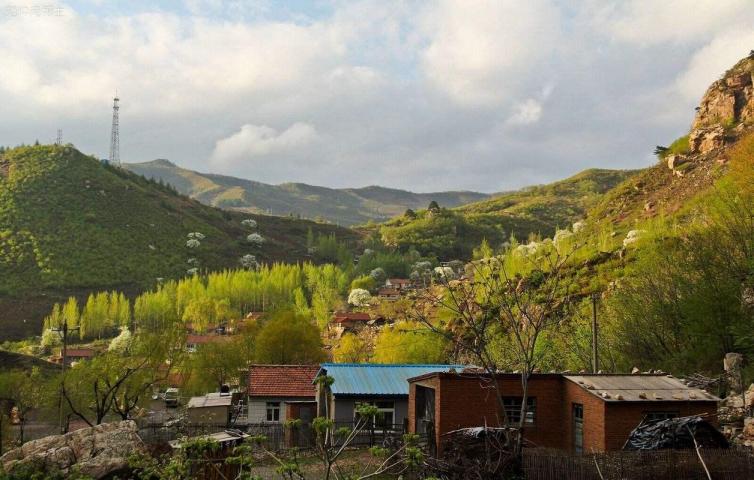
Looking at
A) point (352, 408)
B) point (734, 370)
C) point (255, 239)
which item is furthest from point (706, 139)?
point (255, 239)

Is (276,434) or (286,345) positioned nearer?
(276,434)

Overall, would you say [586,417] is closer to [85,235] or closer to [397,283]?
[397,283]

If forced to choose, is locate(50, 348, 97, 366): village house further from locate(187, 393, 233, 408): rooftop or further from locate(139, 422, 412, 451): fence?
locate(139, 422, 412, 451): fence

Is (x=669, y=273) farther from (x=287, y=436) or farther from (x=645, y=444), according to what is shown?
(x=287, y=436)

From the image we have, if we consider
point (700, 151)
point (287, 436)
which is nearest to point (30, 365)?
point (287, 436)

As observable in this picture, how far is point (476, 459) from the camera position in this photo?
16562 mm

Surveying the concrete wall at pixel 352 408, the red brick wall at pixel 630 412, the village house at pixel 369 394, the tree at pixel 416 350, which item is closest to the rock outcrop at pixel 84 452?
the village house at pixel 369 394

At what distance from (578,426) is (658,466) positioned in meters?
7.62

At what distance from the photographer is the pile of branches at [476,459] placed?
52.1 ft

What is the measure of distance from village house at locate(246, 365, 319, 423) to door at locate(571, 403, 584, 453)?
18074 mm

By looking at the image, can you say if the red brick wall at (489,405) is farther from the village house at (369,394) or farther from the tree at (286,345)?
the tree at (286,345)

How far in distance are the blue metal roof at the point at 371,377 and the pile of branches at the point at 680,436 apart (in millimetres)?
14514

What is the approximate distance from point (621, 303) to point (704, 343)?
6618 mm

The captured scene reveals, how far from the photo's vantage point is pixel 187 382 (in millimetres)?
62469
